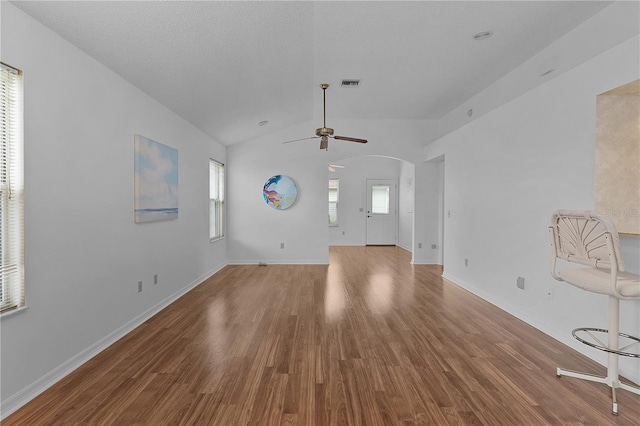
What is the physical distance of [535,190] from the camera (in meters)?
3.56

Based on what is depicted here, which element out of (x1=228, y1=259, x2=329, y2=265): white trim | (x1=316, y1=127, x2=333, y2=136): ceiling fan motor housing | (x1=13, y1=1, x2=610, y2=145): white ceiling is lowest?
(x1=228, y1=259, x2=329, y2=265): white trim

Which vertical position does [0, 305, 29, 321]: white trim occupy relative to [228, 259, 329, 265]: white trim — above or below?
above

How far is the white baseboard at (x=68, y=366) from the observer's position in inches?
79.3

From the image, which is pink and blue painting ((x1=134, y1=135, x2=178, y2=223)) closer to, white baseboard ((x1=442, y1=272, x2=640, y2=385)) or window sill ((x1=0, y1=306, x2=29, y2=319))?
window sill ((x1=0, y1=306, x2=29, y2=319))

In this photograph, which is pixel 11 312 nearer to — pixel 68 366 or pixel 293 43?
pixel 68 366

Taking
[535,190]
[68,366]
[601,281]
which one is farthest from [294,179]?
[601,281]

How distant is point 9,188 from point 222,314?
235 cm

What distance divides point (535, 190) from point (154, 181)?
4.07 meters

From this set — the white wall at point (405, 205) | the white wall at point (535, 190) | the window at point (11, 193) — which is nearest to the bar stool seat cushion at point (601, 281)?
the white wall at point (535, 190)

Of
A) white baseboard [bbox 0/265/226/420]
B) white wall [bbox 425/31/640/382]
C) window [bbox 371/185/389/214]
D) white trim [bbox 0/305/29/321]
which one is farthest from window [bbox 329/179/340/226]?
white trim [bbox 0/305/29/321]

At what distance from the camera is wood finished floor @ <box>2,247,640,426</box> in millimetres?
2004

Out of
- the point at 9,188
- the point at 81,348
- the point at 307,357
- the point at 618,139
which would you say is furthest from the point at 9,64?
the point at 618,139

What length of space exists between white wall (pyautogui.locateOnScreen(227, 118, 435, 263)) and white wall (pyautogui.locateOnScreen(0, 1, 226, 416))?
327 centimetres

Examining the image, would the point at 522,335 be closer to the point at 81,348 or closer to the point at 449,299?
the point at 449,299
